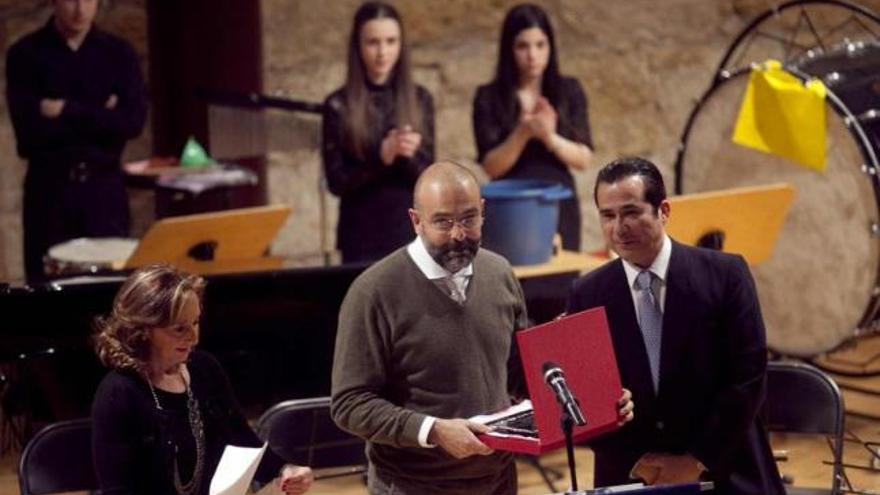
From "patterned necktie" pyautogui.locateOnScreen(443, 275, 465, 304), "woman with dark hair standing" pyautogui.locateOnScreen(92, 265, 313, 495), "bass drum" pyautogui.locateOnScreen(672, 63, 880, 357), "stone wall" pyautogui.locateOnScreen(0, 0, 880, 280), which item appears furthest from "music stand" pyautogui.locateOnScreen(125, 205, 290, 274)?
"patterned necktie" pyautogui.locateOnScreen(443, 275, 465, 304)

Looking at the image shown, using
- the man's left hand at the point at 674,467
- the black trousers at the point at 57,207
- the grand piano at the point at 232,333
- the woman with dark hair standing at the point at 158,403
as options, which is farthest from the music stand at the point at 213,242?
the man's left hand at the point at 674,467

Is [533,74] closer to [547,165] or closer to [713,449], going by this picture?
[547,165]

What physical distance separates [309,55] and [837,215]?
2.86m

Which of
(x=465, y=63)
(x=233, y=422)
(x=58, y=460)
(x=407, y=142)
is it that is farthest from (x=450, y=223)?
(x=465, y=63)

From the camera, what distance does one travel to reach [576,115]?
21.3ft

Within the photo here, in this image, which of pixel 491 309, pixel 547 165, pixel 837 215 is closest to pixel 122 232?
pixel 547 165

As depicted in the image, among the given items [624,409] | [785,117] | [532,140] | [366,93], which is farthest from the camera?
[532,140]

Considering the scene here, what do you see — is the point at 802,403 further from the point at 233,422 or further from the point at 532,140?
the point at 532,140

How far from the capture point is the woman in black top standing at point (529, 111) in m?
6.37

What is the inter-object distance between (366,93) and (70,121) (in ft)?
4.39

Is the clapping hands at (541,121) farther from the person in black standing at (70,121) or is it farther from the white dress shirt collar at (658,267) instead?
the white dress shirt collar at (658,267)

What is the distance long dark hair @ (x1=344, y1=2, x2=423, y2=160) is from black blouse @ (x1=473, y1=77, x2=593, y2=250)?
0.31 m

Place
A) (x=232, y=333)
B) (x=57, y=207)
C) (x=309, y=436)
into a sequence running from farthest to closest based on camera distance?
(x=57, y=207) < (x=232, y=333) < (x=309, y=436)

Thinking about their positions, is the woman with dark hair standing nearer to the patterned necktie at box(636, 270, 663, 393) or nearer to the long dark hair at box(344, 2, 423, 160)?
the patterned necktie at box(636, 270, 663, 393)
